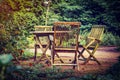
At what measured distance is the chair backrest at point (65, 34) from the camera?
5844 millimetres

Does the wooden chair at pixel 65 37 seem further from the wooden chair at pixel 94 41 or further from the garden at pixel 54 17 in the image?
the garden at pixel 54 17

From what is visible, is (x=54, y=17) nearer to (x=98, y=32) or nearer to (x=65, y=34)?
(x=98, y=32)

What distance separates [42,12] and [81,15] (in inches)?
86.0

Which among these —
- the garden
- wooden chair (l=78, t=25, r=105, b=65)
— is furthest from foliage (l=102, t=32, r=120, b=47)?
wooden chair (l=78, t=25, r=105, b=65)

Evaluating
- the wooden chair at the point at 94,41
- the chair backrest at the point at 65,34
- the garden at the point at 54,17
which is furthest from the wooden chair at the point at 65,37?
the garden at the point at 54,17

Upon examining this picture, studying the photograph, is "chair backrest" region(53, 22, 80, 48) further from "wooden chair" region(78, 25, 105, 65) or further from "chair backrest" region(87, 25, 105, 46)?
"chair backrest" region(87, 25, 105, 46)

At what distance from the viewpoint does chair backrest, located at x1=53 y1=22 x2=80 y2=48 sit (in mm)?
5844

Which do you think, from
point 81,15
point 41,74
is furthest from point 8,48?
point 81,15

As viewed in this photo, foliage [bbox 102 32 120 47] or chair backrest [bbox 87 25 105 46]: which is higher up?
chair backrest [bbox 87 25 105 46]

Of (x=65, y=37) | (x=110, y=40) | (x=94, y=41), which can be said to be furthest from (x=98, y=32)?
(x=110, y=40)

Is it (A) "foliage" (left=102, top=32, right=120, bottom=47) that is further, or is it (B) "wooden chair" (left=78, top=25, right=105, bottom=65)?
(A) "foliage" (left=102, top=32, right=120, bottom=47)

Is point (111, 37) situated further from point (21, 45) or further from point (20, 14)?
point (21, 45)

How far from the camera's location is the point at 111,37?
1313cm

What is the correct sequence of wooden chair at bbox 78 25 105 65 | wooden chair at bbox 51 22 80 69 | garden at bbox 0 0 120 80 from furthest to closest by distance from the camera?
garden at bbox 0 0 120 80
wooden chair at bbox 78 25 105 65
wooden chair at bbox 51 22 80 69
